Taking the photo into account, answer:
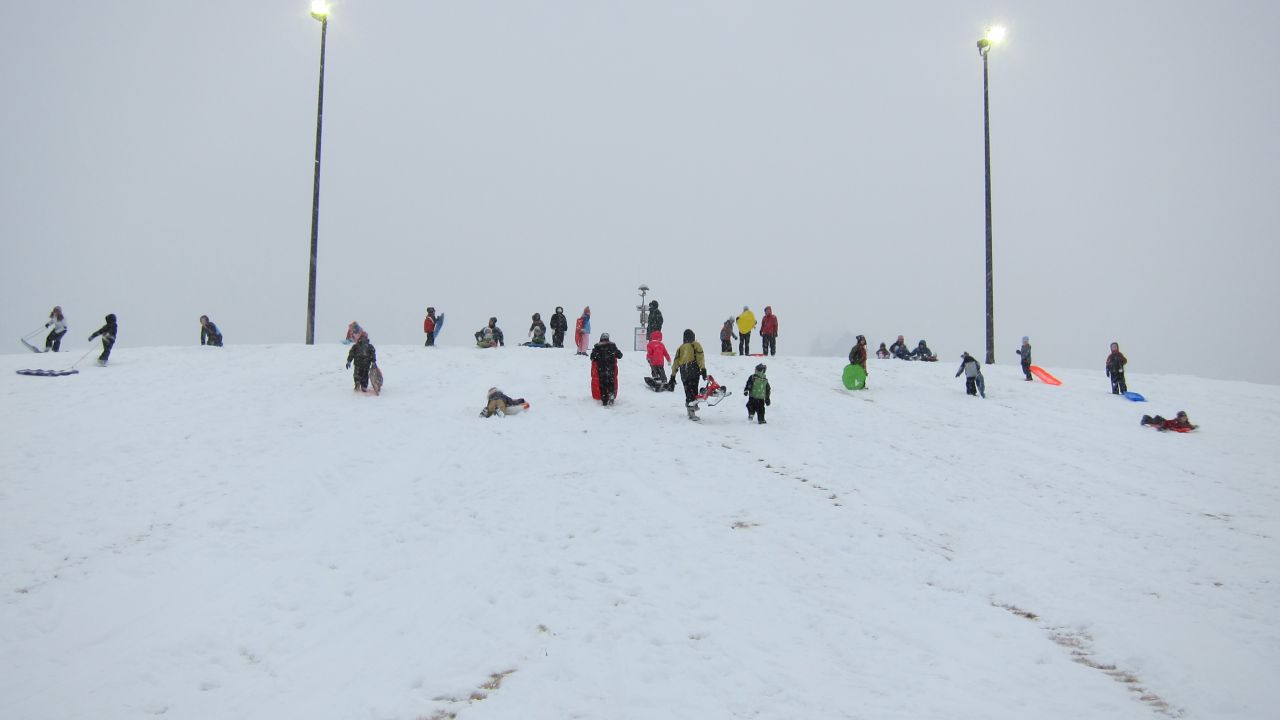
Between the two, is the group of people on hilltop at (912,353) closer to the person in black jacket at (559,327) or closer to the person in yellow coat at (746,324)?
the person in yellow coat at (746,324)

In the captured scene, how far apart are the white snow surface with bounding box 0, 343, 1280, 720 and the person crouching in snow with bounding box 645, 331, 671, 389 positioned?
6.62 feet

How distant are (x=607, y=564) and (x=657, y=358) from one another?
986 cm

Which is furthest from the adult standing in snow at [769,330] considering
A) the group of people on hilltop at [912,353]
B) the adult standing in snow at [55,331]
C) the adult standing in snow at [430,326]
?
the adult standing in snow at [55,331]

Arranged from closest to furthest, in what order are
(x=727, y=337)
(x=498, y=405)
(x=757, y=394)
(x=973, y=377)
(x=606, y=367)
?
(x=498, y=405) → (x=757, y=394) → (x=606, y=367) → (x=973, y=377) → (x=727, y=337)

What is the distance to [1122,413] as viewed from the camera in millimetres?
18766

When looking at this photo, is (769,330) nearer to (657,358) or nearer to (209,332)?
(657,358)

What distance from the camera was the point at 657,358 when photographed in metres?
17.9

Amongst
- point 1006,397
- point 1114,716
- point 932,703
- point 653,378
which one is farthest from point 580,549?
point 1006,397

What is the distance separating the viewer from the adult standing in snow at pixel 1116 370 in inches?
813

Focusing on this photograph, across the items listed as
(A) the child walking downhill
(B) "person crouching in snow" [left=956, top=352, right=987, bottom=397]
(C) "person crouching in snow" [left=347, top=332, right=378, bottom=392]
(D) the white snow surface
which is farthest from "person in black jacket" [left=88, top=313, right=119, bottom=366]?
(B) "person crouching in snow" [left=956, top=352, right=987, bottom=397]

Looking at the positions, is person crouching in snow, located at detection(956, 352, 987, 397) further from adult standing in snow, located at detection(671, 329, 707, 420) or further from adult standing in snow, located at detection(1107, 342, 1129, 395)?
adult standing in snow, located at detection(671, 329, 707, 420)

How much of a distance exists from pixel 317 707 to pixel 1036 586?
8.74 metres

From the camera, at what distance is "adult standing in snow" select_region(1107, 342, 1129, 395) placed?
20641 millimetres

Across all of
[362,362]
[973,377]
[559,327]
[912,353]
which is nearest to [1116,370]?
[973,377]
